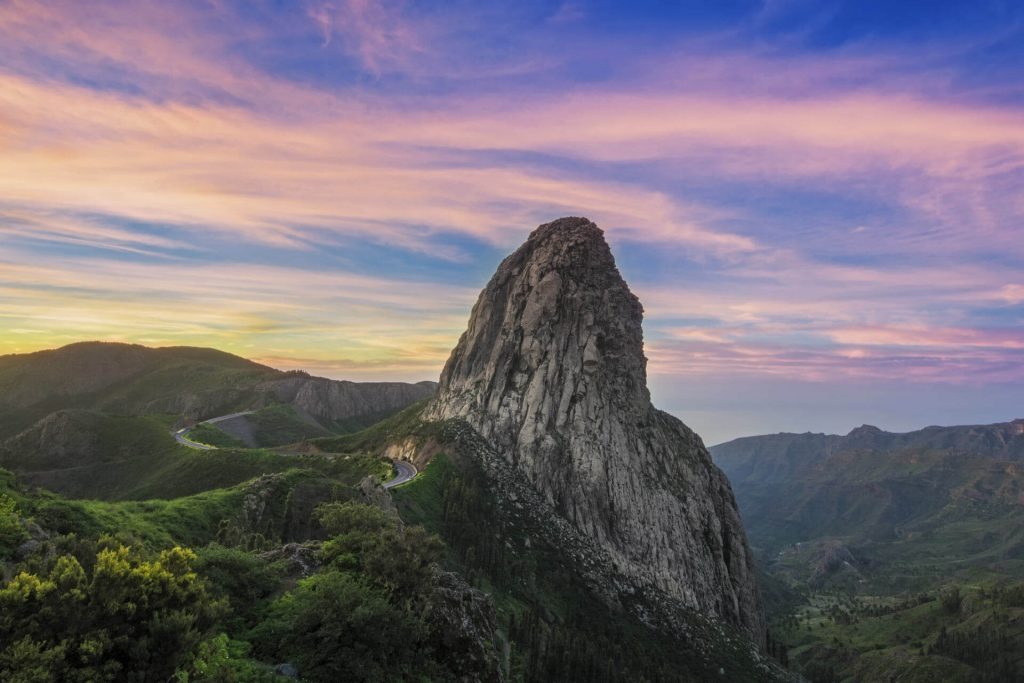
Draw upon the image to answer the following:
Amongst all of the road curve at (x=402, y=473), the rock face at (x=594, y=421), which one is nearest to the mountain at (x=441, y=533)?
the rock face at (x=594, y=421)

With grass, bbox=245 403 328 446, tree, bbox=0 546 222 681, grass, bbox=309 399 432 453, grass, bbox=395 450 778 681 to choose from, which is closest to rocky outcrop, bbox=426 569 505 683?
tree, bbox=0 546 222 681

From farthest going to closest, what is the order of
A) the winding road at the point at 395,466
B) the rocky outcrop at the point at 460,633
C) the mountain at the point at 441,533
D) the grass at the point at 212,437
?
the grass at the point at 212,437, the winding road at the point at 395,466, the rocky outcrop at the point at 460,633, the mountain at the point at 441,533

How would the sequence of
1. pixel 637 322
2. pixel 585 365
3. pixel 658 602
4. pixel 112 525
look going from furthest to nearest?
pixel 637 322 < pixel 585 365 < pixel 658 602 < pixel 112 525

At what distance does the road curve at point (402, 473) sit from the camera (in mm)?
93438

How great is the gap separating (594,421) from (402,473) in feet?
149

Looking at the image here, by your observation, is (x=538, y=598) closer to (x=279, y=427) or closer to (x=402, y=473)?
(x=402, y=473)

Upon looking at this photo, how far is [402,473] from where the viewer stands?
10312 centimetres

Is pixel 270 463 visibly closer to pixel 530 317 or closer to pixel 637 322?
pixel 530 317

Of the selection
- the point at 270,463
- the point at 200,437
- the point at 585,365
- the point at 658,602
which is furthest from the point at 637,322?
the point at 200,437

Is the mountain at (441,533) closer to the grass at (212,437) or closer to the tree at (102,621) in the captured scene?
the tree at (102,621)

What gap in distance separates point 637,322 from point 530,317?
32690 mm

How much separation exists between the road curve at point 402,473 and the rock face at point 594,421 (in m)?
19.6

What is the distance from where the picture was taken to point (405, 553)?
1113 inches

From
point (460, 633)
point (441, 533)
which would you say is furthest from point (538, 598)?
point (460, 633)
